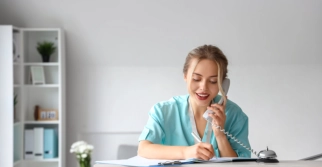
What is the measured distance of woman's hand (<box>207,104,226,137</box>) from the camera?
2.12 m

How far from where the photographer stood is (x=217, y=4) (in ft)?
15.6

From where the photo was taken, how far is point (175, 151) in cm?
196

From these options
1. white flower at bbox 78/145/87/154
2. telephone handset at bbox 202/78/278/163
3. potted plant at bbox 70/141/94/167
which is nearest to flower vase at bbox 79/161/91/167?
potted plant at bbox 70/141/94/167

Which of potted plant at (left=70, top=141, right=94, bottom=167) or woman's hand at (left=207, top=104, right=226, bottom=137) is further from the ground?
woman's hand at (left=207, top=104, right=226, bottom=137)

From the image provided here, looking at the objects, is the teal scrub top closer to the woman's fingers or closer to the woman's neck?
the woman's neck

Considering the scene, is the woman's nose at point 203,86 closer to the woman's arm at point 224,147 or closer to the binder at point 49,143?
the woman's arm at point 224,147

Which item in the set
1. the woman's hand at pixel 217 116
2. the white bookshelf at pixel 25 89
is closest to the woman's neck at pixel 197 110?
the woman's hand at pixel 217 116

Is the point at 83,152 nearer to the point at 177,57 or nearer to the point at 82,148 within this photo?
the point at 82,148

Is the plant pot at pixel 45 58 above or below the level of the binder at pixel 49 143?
above

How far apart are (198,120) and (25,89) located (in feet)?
9.84

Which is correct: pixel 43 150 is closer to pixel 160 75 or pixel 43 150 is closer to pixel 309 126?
pixel 160 75

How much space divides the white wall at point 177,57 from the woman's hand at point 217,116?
8.95ft

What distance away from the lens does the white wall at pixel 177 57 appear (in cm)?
480

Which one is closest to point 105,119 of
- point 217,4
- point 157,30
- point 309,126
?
point 157,30
